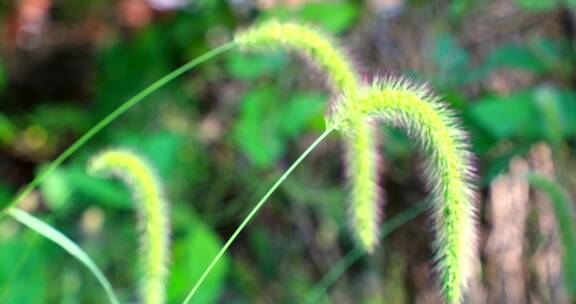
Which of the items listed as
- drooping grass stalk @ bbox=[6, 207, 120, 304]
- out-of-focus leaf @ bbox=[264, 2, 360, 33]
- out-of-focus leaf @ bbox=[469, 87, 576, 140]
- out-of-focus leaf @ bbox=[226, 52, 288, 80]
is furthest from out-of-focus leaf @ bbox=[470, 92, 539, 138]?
drooping grass stalk @ bbox=[6, 207, 120, 304]

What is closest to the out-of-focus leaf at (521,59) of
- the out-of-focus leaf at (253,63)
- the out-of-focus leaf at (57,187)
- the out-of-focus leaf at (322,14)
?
the out-of-focus leaf at (322,14)

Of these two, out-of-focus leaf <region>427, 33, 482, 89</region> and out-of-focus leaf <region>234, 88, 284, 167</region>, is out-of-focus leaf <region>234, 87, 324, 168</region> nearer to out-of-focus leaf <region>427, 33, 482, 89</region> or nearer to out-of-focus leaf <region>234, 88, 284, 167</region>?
out-of-focus leaf <region>234, 88, 284, 167</region>

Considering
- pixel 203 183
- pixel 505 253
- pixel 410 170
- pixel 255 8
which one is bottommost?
pixel 505 253

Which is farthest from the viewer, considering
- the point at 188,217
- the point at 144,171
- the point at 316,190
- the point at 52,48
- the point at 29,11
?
the point at 52,48

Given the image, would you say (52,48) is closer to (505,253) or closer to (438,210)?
(505,253)

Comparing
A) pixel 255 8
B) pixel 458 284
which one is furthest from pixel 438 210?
pixel 255 8

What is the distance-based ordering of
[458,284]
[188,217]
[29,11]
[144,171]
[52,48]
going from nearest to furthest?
1. [458,284]
2. [144,171]
3. [188,217]
4. [29,11]
5. [52,48]

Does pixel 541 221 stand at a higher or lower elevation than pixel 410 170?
lower

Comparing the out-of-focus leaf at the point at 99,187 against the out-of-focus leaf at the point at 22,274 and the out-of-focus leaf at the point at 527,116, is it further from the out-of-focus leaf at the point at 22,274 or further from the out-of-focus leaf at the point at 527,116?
the out-of-focus leaf at the point at 527,116
